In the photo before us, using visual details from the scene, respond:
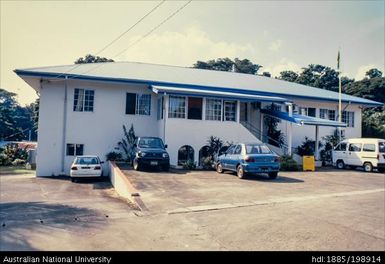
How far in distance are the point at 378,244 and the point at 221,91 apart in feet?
56.9

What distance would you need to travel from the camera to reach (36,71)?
18547mm

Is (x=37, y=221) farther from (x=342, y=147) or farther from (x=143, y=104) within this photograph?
(x=342, y=147)

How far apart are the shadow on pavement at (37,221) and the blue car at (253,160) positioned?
7403mm

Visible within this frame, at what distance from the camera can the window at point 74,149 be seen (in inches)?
773

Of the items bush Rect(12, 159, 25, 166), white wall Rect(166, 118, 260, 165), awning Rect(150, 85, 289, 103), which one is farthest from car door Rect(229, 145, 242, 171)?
bush Rect(12, 159, 25, 166)

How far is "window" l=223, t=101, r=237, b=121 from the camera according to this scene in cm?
2142

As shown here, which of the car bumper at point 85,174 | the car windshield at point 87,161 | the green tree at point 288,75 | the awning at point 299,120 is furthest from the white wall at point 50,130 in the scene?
the green tree at point 288,75

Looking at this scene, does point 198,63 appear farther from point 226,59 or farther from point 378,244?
point 378,244

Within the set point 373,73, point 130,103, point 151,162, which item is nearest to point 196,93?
point 130,103

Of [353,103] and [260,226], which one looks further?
[353,103]

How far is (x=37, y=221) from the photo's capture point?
7438 millimetres

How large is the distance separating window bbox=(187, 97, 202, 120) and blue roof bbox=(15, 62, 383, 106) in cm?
155

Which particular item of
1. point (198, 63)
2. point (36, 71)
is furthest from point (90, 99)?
point (198, 63)

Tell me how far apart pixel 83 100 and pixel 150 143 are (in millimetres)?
6232
